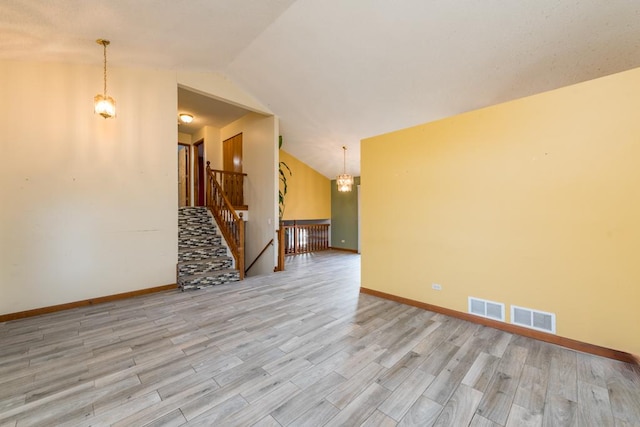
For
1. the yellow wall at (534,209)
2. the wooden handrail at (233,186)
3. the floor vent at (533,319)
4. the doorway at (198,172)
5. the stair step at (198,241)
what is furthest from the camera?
the doorway at (198,172)

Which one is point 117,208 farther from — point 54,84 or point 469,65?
point 469,65

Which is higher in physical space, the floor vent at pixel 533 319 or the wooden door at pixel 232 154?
the wooden door at pixel 232 154

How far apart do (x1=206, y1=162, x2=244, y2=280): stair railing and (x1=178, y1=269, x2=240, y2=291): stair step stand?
211 millimetres

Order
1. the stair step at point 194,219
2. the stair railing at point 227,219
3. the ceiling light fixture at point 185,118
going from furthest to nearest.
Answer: the ceiling light fixture at point 185,118 → the stair step at point 194,219 → the stair railing at point 227,219

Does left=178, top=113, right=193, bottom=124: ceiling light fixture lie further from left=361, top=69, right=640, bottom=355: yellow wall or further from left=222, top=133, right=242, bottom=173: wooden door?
left=361, top=69, right=640, bottom=355: yellow wall

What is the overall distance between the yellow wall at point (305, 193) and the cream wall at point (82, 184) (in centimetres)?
451

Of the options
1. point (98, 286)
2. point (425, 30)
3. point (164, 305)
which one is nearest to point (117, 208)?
point (98, 286)

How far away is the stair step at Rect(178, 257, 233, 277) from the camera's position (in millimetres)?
4891

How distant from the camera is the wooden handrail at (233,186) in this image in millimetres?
7090

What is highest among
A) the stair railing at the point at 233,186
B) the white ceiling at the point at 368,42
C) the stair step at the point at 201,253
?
the white ceiling at the point at 368,42

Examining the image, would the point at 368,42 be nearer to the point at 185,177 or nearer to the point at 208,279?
the point at 208,279

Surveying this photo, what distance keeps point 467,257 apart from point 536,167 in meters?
Answer: 1.29

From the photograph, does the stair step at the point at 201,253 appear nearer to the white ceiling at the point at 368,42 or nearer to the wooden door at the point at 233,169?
the wooden door at the point at 233,169

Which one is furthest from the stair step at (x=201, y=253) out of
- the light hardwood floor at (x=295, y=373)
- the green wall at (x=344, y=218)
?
the green wall at (x=344, y=218)
